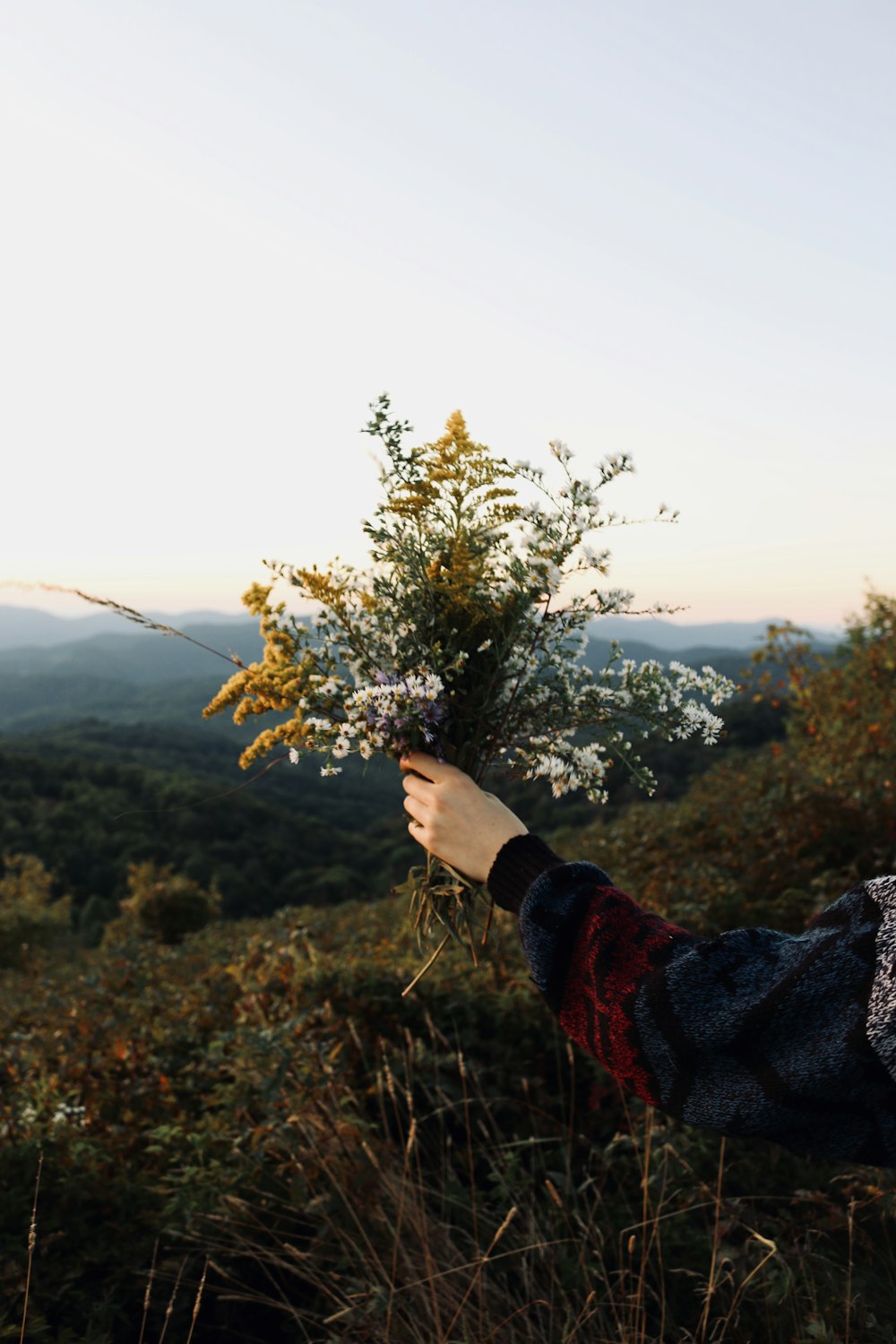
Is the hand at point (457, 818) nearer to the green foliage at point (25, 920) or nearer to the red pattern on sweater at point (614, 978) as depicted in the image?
the red pattern on sweater at point (614, 978)

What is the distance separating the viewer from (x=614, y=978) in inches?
54.7

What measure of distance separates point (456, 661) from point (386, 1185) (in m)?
2.01

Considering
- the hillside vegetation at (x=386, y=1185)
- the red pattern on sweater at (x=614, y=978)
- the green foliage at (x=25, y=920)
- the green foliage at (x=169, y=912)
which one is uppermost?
the red pattern on sweater at (x=614, y=978)

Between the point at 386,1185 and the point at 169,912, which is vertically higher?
the point at 386,1185

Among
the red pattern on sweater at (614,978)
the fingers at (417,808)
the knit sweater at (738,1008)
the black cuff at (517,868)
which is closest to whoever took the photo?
the knit sweater at (738,1008)

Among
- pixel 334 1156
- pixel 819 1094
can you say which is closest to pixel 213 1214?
pixel 334 1156

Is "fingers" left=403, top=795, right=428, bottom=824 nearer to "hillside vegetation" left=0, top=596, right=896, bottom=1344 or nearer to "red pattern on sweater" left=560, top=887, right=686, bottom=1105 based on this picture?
"red pattern on sweater" left=560, top=887, right=686, bottom=1105

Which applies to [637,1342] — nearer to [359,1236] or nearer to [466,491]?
[359,1236]

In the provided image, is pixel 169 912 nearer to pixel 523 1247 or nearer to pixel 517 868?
pixel 523 1247

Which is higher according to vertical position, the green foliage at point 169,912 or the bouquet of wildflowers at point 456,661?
the bouquet of wildflowers at point 456,661

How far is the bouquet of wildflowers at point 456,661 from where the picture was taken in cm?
188

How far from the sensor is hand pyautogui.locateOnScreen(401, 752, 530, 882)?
5.35 feet

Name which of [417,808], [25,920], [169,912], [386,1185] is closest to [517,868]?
[417,808]

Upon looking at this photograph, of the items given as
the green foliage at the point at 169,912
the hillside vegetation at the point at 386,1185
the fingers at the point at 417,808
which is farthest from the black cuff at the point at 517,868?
the green foliage at the point at 169,912
